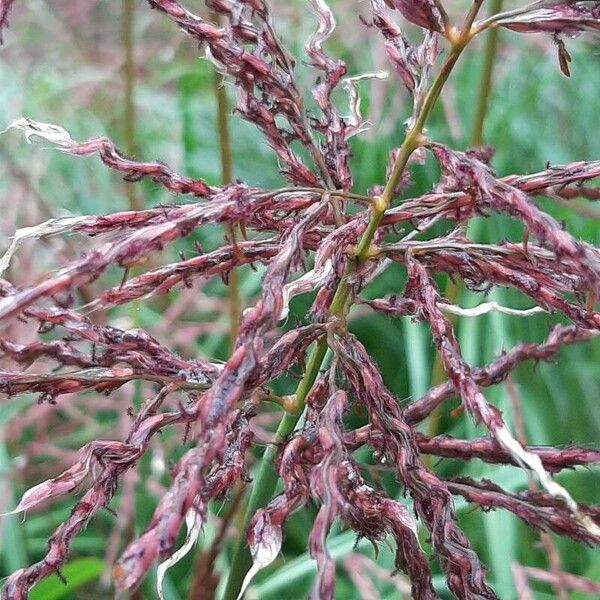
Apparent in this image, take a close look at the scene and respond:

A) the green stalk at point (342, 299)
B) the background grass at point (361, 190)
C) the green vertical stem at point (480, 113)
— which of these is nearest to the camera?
the green stalk at point (342, 299)

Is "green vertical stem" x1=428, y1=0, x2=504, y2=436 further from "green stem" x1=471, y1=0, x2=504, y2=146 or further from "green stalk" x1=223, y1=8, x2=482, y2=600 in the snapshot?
"green stalk" x1=223, y1=8, x2=482, y2=600

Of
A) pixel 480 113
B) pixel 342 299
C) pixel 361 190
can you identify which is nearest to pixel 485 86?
pixel 480 113

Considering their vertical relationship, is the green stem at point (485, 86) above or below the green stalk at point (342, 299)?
above

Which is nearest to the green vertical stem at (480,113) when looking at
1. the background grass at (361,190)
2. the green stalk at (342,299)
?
the background grass at (361,190)

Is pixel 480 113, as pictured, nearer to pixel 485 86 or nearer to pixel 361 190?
pixel 485 86

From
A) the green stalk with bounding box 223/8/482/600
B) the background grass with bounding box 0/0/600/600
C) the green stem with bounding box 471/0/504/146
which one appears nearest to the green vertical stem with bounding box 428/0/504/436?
the green stem with bounding box 471/0/504/146

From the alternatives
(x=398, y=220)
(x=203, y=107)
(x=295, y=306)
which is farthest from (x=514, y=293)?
(x=398, y=220)

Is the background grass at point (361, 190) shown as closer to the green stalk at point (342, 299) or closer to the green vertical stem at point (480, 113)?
the green vertical stem at point (480, 113)
